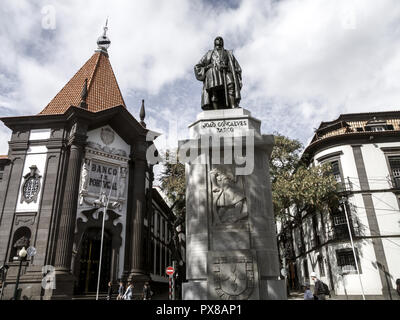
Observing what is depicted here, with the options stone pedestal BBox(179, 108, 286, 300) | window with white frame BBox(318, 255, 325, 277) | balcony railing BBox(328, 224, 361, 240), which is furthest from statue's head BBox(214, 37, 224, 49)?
window with white frame BBox(318, 255, 325, 277)

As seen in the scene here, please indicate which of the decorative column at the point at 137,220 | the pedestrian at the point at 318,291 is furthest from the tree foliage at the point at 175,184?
the pedestrian at the point at 318,291

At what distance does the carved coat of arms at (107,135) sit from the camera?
22.1 m

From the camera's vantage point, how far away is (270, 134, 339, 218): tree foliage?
24.3m

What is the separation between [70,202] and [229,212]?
15433 mm

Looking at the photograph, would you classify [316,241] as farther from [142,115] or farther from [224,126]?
[224,126]

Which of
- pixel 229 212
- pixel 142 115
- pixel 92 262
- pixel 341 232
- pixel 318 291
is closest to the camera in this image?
pixel 229 212

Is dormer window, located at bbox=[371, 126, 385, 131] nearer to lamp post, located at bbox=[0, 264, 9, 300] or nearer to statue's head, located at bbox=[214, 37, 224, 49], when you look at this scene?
statue's head, located at bbox=[214, 37, 224, 49]

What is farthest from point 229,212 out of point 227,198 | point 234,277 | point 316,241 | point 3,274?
point 316,241

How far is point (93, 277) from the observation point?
18891mm

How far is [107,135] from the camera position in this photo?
2230 centimetres

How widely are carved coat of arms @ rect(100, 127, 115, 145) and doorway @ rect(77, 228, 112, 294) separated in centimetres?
635

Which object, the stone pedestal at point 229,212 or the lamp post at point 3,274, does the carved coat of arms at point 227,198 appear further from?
the lamp post at point 3,274

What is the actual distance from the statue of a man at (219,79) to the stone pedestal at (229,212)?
0.57m

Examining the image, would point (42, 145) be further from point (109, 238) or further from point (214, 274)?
point (214, 274)
